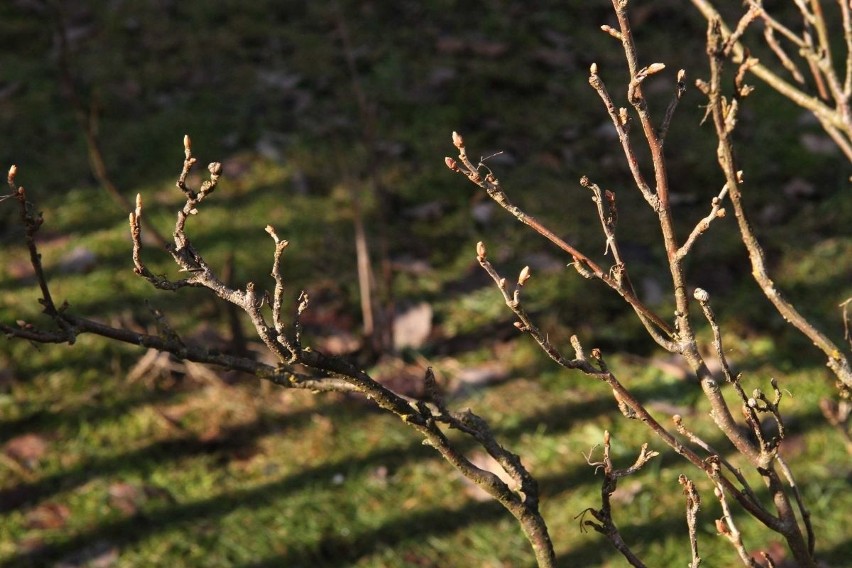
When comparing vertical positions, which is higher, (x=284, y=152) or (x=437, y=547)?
(x=284, y=152)

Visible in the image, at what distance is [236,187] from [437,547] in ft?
6.62

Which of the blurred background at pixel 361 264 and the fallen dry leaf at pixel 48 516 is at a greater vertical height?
the blurred background at pixel 361 264

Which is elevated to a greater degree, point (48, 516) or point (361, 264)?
point (361, 264)

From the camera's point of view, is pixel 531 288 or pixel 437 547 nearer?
pixel 437 547

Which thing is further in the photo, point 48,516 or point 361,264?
point 361,264

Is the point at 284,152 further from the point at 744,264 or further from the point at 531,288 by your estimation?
the point at 744,264

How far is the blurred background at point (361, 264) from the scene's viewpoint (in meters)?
2.65

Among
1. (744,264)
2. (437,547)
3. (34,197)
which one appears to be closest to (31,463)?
(437,547)

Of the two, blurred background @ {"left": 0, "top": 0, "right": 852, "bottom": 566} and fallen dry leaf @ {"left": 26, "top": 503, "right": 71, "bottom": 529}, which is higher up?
blurred background @ {"left": 0, "top": 0, "right": 852, "bottom": 566}

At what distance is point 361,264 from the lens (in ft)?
10.2

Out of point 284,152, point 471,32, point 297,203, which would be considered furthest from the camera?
point 471,32

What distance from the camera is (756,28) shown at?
5250 mm

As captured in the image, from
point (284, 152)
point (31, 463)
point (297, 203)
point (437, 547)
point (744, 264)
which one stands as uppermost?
point (284, 152)

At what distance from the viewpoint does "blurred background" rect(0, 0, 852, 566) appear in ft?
8.69
